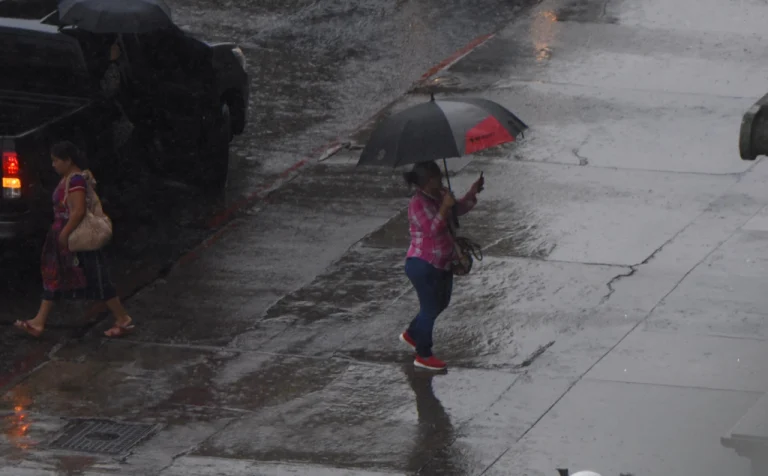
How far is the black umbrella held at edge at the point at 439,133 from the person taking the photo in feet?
27.3

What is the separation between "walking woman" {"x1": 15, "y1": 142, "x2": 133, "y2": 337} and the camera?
951cm

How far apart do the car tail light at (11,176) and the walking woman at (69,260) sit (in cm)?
32

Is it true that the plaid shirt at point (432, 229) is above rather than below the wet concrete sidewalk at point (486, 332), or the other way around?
above

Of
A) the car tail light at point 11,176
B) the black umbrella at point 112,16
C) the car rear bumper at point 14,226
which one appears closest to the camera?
the car tail light at point 11,176

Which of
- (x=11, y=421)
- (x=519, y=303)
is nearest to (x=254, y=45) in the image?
(x=519, y=303)

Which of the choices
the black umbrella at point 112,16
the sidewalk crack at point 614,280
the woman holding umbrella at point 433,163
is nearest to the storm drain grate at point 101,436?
the woman holding umbrella at point 433,163

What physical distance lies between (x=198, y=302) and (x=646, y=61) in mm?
7341

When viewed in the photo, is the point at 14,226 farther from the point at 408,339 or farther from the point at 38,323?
the point at 408,339

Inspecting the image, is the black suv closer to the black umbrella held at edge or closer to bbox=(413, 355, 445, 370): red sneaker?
the black umbrella held at edge

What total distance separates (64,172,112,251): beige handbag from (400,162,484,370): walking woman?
217 cm

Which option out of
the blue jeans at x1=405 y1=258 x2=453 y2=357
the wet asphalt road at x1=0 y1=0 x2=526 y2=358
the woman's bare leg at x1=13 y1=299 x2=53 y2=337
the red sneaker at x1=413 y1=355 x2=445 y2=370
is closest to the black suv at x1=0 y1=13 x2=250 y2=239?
the wet asphalt road at x1=0 y1=0 x2=526 y2=358

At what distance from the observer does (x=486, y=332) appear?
955cm

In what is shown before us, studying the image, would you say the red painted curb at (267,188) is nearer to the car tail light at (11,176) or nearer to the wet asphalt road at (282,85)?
the wet asphalt road at (282,85)

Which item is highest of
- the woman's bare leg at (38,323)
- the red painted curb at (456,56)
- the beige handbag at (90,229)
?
the beige handbag at (90,229)
